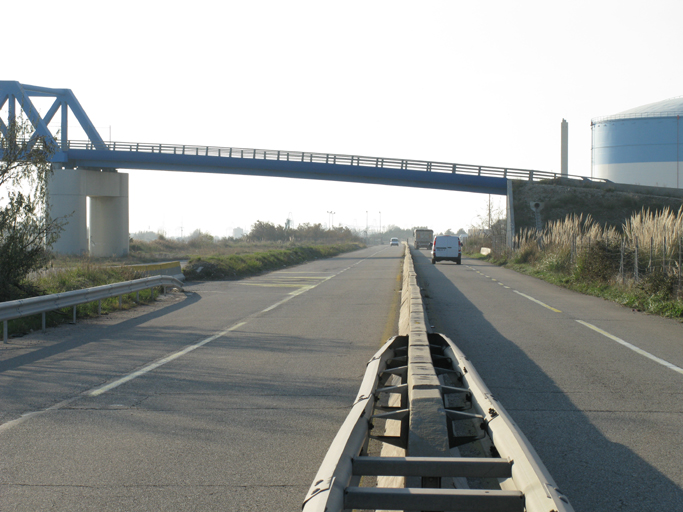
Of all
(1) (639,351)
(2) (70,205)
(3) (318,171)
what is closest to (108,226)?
(2) (70,205)

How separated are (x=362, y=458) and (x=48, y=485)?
215 centimetres

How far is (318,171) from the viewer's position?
5191 centimetres

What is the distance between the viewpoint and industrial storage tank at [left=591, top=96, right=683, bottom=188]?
7606cm

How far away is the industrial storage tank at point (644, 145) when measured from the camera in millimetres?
76062

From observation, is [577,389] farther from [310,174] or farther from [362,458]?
[310,174]

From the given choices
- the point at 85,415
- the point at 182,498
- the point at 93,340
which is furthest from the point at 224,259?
the point at 182,498

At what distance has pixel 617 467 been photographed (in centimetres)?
425

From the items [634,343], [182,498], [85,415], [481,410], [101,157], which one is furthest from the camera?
[101,157]

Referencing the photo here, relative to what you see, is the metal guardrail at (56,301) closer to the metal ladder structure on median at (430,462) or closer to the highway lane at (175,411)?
the highway lane at (175,411)

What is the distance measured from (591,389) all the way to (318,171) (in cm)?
4646

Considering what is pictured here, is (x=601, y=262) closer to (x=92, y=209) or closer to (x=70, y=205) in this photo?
(x=70, y=205)

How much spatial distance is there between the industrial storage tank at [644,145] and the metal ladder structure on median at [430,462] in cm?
8117

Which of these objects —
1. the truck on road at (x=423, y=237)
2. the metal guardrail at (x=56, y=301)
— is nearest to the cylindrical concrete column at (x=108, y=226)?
the truck on road at (x=423, y=237)

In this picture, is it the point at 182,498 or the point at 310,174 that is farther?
the point at 310,174
